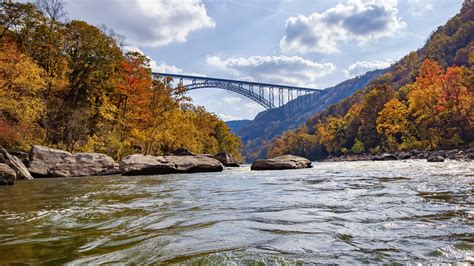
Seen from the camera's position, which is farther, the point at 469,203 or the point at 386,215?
the point at 469,203

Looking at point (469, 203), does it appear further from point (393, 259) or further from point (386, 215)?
point (393, 259)

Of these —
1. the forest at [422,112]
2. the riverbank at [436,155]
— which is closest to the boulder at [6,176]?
the riverbank at [436,155]

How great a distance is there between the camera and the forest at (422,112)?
38562mm

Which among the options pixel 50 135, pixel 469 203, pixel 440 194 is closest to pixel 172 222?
pixel 469 203

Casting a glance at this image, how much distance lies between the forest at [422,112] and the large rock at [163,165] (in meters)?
30.7

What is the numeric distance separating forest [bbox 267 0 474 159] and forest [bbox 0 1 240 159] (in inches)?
1134

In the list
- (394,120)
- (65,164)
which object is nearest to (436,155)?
(394,120)

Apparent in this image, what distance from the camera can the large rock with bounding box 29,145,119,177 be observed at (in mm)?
14539

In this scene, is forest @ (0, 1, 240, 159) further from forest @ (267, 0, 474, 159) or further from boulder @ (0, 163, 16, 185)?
forest @ (267, 0, 474, 159)

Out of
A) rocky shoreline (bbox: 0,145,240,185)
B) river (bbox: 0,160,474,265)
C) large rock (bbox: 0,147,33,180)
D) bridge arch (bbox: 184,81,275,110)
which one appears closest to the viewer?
river (bbox: 0,160,474,265)

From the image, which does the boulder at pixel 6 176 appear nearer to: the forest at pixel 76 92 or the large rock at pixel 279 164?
the forest at pixel 76 92

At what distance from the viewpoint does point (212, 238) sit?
10.4ft

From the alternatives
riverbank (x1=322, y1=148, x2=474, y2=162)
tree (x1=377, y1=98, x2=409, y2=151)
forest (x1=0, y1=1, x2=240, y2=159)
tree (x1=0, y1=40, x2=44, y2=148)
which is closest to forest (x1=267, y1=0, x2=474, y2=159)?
tree (x1=377, y1=98, x2=409, y2=151)

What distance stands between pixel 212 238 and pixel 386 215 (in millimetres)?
2171
